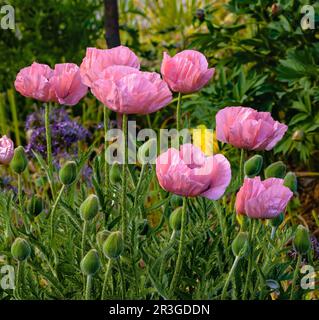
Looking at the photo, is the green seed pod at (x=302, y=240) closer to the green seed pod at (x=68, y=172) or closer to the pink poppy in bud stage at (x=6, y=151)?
the green seed pod at (x=68, y=172)

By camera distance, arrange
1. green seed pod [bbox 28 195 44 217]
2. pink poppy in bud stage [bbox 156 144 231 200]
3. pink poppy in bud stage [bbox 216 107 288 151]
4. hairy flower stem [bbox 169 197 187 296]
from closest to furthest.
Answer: pink poppy in bud stage [bbox 156 144 231 200] → hairy flower stem [bbox 169 197 187 296] → pink poppy in bud stage [bbox 216 107 288 151] → green seed pod [bbox 28 195 44 217]

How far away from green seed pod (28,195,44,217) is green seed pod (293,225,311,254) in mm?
543

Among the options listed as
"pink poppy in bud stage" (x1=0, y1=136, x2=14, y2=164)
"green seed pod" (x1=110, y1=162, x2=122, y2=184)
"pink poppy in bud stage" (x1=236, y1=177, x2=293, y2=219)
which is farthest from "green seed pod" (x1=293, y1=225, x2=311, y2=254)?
"pink poppy in bud stage" (x1=0, y1=136, x2=14, y2=164)

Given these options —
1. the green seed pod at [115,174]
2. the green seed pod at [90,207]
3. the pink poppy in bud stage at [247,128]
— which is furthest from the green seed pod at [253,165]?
the green seed pod at [90,207]

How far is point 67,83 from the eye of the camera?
1.83 m

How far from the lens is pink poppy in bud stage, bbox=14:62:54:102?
182cm

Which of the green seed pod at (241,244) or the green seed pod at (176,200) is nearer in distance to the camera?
the green seed pod at (241,244)

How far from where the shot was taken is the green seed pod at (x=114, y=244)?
5.03 ft

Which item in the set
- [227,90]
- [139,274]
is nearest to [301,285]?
[139,274]

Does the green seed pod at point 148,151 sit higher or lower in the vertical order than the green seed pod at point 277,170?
higher

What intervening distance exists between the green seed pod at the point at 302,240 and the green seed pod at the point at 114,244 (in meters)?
0.36

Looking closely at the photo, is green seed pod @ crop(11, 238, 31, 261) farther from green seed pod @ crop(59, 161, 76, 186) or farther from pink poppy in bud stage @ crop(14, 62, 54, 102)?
pink poppy in bud stage @ crop(14, 62, 54, 102)

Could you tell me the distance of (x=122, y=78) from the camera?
62.7 inches

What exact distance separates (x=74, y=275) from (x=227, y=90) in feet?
4.58
